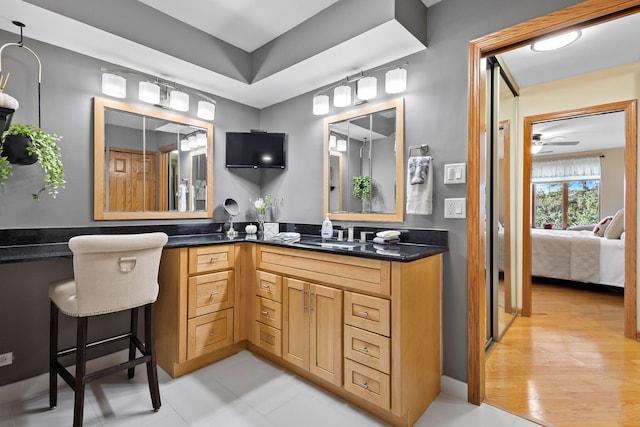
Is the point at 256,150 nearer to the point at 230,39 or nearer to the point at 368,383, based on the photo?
the point at 230,39

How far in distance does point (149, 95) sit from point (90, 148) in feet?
1.92

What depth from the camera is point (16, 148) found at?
1719 mm

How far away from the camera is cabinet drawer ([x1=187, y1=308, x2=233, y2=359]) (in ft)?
6.99

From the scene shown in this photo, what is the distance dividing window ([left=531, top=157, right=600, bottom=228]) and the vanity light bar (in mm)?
8273

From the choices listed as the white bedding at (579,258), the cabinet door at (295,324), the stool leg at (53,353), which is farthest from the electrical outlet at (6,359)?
the white bedding at (579,258)

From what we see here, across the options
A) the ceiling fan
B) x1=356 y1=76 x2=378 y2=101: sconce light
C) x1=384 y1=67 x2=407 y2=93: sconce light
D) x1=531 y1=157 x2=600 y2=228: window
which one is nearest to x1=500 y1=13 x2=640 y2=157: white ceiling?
x1=384 y1=67 x2=407 y2=93: sconce light

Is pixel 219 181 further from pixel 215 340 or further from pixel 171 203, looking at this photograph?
pixel 215 340

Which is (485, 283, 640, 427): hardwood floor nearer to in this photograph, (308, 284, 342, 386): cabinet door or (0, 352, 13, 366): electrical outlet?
(308, 284, 342, 386): cabinet door

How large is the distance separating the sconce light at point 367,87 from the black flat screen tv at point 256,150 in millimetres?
1009

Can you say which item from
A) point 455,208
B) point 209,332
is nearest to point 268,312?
point 209,332

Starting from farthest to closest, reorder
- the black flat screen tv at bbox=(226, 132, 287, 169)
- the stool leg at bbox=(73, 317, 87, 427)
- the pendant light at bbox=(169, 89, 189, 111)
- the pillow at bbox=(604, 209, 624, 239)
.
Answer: the pillow at bbox=(604, 209, 624, 239) < the black flat screen tv at bbox=(226, 132, 287, 169) < the pendant light at bbox=(169, 89, 189, 111) < the stool leg at bbox=(73, 317, 87, 427)

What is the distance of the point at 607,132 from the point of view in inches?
217

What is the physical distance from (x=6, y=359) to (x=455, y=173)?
297cm

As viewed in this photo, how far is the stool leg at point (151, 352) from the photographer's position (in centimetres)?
176
